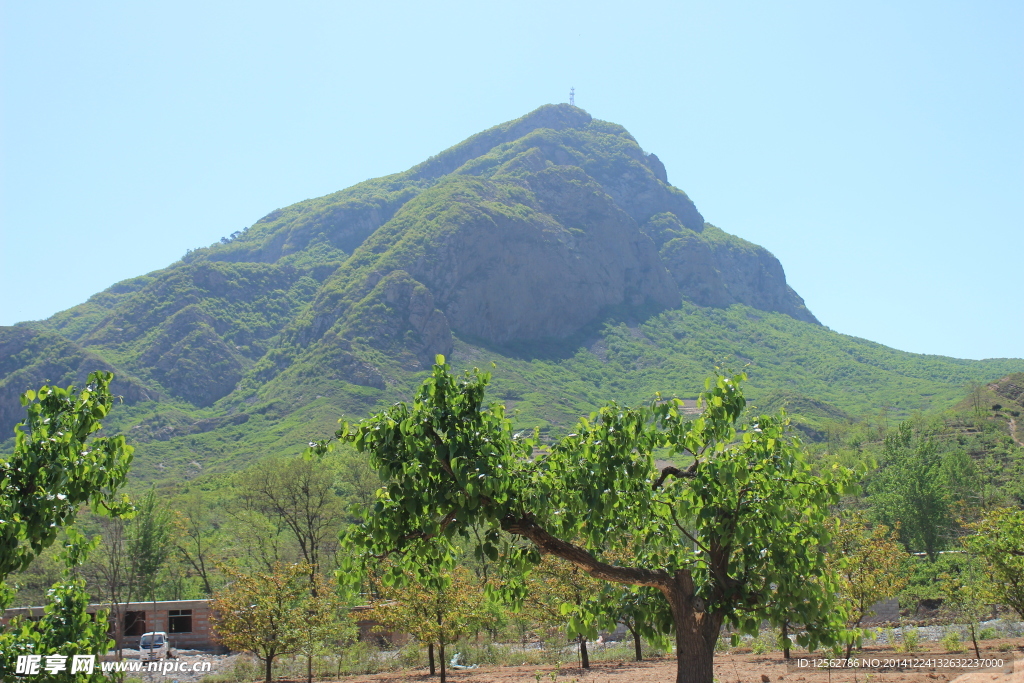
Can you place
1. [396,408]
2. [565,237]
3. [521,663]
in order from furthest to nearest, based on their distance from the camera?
1. [565,237]
2. [521,663]
3. [396,408]

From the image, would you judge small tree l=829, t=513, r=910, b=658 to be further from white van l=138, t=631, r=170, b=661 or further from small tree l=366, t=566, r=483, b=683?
white van l=138, t=631, r=170, b=661

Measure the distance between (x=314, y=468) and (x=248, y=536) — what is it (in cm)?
549

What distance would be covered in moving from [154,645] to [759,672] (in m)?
29.2

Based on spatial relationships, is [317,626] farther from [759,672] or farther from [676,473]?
[676,473]

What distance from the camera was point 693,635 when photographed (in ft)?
20.7

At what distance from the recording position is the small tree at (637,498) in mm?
5531

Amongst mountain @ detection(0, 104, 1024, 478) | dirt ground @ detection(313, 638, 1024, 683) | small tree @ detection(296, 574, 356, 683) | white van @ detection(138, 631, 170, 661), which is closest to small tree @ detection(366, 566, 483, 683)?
dirt ground @ detection(313, 638, 1024, 683)

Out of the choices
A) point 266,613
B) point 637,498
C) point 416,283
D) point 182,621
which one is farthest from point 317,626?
point 416,283

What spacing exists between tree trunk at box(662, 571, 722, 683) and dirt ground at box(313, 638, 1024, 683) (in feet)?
22.3

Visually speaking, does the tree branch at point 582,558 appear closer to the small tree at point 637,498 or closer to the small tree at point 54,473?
the small tree at point 637,498

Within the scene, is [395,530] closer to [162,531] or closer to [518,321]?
[162,531]

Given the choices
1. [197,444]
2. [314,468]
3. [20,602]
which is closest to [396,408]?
[314,468]

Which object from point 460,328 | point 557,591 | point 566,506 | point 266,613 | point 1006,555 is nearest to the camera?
point 566,506

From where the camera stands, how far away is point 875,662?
53.2 ft
